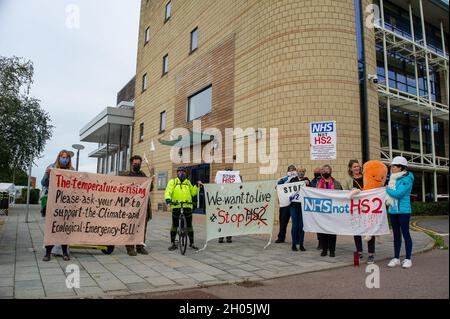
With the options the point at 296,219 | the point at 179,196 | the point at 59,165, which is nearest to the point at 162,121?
the point at 179,196

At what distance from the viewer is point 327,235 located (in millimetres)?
7875

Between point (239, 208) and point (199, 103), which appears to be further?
point (199, 103)

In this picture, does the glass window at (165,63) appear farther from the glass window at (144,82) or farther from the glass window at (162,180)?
the glass window at (162,180)

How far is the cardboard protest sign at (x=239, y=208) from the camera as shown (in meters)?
8.65

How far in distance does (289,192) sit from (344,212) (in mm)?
1684

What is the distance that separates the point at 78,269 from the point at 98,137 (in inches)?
1172

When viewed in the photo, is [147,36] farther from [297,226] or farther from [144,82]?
[297,226]

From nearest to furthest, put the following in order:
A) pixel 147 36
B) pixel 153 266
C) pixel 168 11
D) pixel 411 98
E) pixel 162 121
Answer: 1. pixel 153 266
2. pixel 411 98
3. pixel 162 121
4. pixel 168 11
5. pixel 147 36

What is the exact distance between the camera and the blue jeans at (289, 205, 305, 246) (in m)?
8.43

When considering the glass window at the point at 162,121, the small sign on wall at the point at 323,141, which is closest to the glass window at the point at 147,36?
the glass window at the point at 162,121

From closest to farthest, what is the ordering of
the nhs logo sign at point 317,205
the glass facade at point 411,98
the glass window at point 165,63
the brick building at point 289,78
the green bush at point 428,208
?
the nhs logo sign at point 317,205, the brick building at point 289,78, the green bush at point 428,208, the glass facade at point 411,98, the glass window at point 165,63

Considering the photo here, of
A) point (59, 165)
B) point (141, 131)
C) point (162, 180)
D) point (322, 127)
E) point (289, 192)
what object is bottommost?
point (289, 192)

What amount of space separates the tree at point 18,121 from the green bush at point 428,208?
65.8ft

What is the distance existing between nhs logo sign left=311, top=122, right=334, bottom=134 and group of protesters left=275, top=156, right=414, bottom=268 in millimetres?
3757
